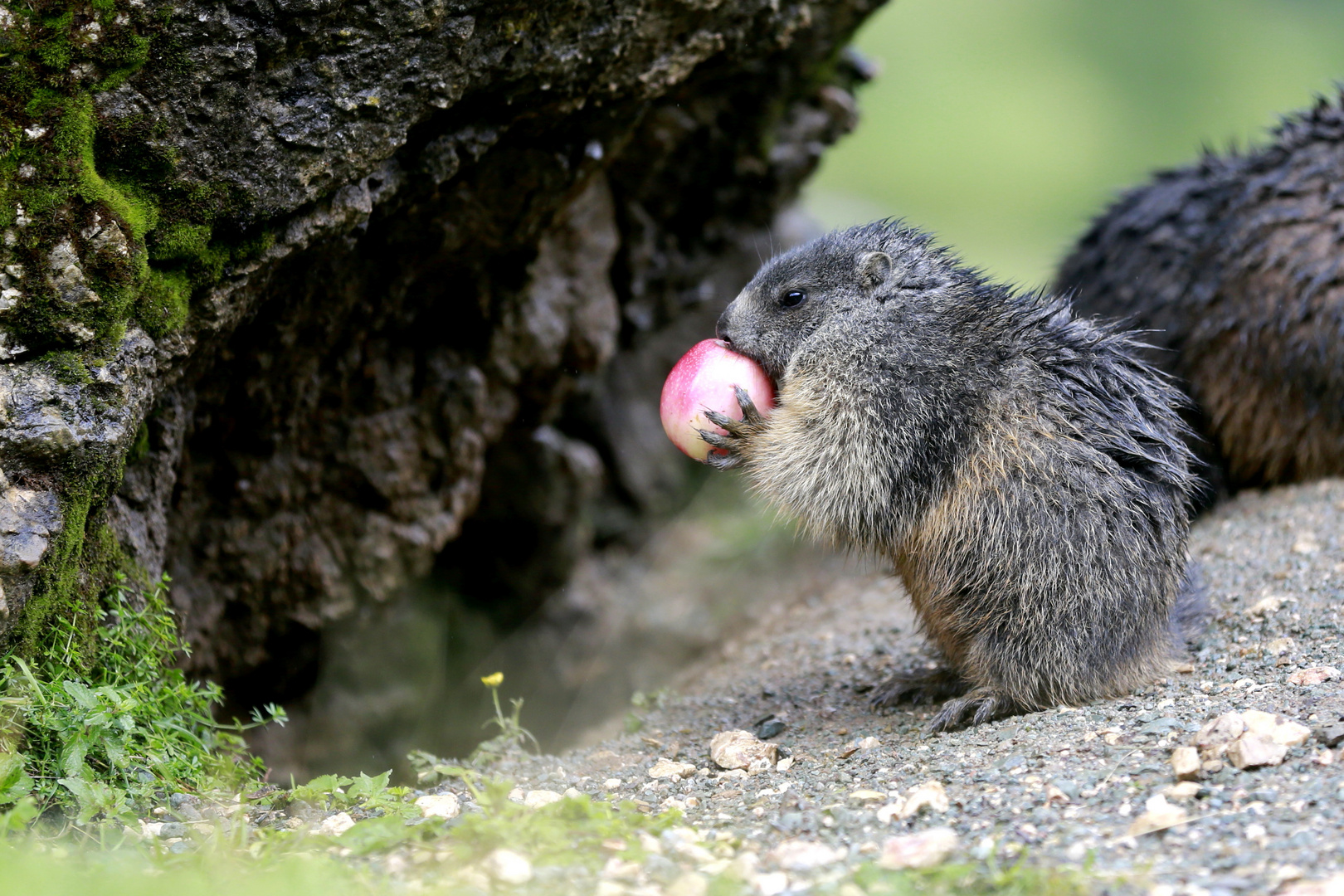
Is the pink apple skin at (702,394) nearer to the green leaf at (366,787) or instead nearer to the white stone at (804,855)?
the green leaf at (366,787)

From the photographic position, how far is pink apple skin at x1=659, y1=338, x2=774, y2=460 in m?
4.75

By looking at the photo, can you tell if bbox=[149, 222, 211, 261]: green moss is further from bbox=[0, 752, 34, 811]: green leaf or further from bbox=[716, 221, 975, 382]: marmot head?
bbox=[716, 221, 975, 382]: marmot head

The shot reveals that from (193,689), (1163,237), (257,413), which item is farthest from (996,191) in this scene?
(193,689)

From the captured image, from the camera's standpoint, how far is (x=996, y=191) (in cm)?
1875

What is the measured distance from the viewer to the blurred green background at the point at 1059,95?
59.8ft

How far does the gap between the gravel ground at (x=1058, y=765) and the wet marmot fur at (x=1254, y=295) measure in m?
0.73

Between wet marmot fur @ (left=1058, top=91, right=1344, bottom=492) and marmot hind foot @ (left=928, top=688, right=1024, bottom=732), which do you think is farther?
wet marmot fur @ (left=1058, top=91, right=1344, bottom=492)

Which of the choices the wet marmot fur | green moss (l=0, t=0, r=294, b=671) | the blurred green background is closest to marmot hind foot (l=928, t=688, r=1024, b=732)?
the wet marmot fur

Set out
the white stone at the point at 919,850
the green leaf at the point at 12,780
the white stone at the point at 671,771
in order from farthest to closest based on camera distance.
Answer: the white stone at the point at 671,771 → the green leaf at the point at 12,780 → the white stone at the point at 919,850

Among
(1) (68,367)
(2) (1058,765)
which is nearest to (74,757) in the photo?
(1) (68,367)

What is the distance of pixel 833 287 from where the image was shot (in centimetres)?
492

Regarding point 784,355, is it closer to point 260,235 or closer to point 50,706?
point 260,235

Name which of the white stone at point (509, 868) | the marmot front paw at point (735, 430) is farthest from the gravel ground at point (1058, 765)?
the marmot front paw at point (735, 430)

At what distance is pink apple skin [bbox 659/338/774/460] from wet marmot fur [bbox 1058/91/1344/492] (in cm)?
300
